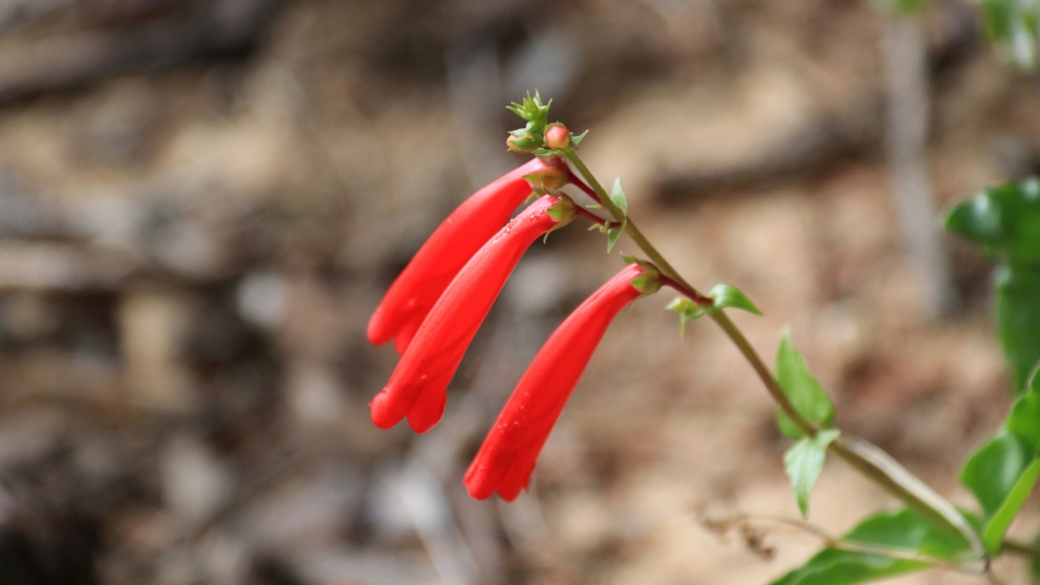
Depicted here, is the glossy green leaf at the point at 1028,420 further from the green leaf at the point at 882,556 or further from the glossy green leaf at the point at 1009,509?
the green leaf at the point at 882,556

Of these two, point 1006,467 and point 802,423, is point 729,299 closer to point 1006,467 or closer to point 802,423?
point 802,423

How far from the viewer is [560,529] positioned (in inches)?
113

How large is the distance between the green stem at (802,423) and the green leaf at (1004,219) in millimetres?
576

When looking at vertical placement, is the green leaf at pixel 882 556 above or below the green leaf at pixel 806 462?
below

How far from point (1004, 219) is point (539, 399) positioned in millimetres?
1241

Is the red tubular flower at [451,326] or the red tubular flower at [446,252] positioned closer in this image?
the red tubular flower at [451,326]

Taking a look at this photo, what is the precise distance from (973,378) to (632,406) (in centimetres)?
128

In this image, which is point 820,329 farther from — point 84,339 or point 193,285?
point 84,339

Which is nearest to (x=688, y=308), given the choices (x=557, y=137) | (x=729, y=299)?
(x=729, y=299)

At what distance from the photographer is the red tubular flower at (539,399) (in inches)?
53.5

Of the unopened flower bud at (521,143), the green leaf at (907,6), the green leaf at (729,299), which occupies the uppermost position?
the green leaf at (907,6)

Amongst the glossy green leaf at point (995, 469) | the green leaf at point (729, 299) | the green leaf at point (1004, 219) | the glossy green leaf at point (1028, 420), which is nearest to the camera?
the green leaf at point (729, 299)

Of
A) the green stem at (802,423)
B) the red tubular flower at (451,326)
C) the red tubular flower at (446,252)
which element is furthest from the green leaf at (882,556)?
the red tubular flower at (446,252)

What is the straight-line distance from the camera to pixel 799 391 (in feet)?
5.41
